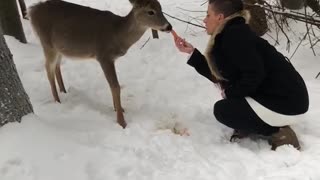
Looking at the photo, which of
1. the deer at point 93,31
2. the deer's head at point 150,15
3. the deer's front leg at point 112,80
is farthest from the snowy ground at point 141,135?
the deer's head at point 150,15

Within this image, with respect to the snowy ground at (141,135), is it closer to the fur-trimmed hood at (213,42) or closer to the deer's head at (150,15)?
the fur-trimmed hood at (213,42)

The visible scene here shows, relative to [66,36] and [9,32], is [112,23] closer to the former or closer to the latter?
[66,36]

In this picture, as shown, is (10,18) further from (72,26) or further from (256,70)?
(256,70)

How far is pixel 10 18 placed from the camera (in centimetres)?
709

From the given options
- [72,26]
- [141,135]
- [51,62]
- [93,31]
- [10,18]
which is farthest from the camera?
[10,18]

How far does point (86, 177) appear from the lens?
390 centimetres

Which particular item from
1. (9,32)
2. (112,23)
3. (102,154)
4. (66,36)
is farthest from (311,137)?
(9,32)

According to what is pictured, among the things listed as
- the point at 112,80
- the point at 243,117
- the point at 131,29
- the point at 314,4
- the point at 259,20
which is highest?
the point at 131,29

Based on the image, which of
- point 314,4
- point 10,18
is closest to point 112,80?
point 10,18

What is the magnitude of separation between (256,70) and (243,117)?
1.45 ft

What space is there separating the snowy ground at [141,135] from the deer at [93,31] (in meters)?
0.27

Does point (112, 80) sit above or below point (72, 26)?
below

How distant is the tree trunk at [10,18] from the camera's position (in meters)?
7.08

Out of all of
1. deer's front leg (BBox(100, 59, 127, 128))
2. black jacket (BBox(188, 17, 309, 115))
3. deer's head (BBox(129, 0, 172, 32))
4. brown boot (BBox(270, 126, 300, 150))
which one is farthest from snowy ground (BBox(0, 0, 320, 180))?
deer's head (BBox(129, 0, 172, 32))
